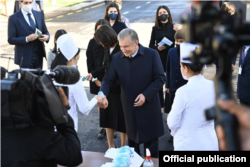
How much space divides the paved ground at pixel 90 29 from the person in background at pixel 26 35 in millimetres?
1466

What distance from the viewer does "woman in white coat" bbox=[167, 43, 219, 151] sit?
3115 millimetres

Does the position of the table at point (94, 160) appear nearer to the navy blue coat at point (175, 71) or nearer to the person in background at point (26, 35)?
the navy blue coat at point (175, 71)

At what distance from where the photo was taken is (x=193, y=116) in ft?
10.4

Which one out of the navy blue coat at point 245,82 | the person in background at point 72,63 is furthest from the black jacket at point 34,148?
the navy blue coat at point 245,82

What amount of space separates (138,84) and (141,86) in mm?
45

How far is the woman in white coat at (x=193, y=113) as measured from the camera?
312 centimetres

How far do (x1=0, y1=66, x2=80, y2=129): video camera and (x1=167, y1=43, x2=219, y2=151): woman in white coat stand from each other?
1.30 m

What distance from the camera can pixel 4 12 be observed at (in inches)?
733

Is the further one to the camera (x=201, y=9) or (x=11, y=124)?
(x=11, y=124)

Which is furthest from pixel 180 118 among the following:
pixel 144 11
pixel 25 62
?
pixel 144 11

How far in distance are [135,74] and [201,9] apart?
325 cm

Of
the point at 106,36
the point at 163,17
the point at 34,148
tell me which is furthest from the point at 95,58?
the point at 34,148

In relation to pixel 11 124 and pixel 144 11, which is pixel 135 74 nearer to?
pixel 11 124

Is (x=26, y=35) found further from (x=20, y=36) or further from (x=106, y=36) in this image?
(x=106, y=36)
